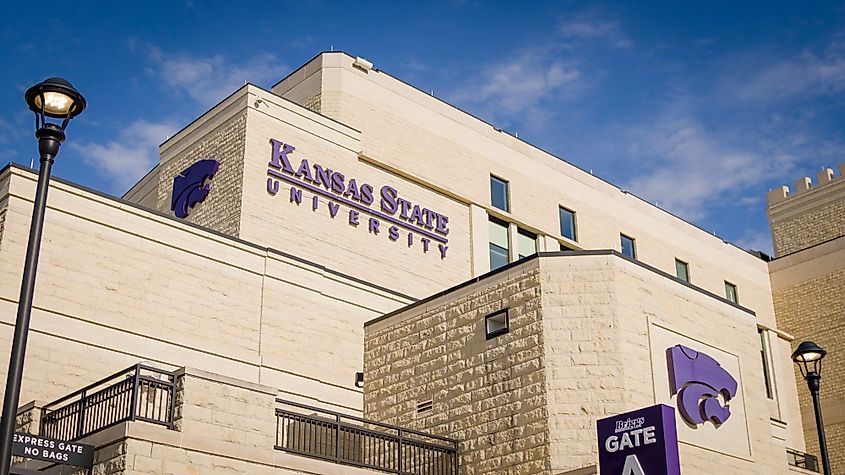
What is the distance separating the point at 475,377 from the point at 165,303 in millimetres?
7912

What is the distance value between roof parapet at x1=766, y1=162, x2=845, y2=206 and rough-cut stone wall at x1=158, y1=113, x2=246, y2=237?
32.9 meters

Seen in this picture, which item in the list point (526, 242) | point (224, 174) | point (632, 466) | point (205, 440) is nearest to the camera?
point (205, 440)

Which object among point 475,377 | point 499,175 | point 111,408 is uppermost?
point 499,175

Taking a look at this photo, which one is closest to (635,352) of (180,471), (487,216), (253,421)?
(253,421)

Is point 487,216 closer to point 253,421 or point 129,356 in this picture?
point 129,356

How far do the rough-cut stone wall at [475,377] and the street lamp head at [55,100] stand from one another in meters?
13.0

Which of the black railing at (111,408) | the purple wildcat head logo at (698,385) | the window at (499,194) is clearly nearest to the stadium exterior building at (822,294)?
the window at (499,194)

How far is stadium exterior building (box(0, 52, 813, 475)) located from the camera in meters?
21.5

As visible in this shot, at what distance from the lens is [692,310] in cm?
2545

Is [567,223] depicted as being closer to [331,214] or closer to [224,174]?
[331,214]

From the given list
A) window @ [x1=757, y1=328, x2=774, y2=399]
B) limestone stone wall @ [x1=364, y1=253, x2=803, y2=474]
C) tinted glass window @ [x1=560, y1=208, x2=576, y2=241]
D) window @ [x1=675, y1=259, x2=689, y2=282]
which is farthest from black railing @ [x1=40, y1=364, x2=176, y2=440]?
window @ [x1=757, y1=328, x2=774, y2=399]

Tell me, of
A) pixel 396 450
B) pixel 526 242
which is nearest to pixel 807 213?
pixel 526 242

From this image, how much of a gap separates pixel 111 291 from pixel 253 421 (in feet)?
23.6

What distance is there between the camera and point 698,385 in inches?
952
